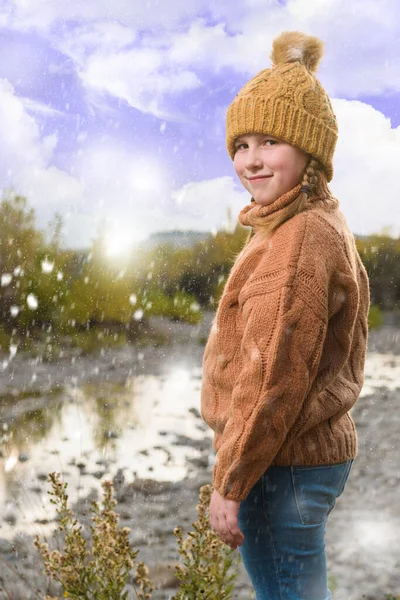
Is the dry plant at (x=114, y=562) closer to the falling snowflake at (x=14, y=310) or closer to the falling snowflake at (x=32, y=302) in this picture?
the falling snowflake at (x=32, y=302)

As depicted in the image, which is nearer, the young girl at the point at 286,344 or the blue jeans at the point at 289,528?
the young girl at the point at 286,344

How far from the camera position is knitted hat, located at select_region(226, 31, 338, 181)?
1.22 meters

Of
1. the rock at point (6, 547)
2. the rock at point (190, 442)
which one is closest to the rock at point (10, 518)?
the rock at point (6, 547)

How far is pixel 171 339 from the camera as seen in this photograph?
6.08 meters

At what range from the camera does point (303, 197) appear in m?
1.18

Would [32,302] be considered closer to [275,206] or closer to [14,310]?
[14,310]

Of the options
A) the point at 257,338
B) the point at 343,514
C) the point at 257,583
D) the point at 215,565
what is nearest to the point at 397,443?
the point at 343,514

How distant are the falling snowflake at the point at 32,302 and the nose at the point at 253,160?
176 inches

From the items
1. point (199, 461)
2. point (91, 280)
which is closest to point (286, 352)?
point (199, 461)

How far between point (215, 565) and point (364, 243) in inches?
197

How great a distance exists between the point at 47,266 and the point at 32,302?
0.33 meters

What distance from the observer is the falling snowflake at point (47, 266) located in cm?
547

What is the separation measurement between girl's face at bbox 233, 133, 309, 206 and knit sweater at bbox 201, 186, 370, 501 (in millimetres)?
32

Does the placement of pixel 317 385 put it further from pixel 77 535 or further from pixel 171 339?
pixel 171 339
